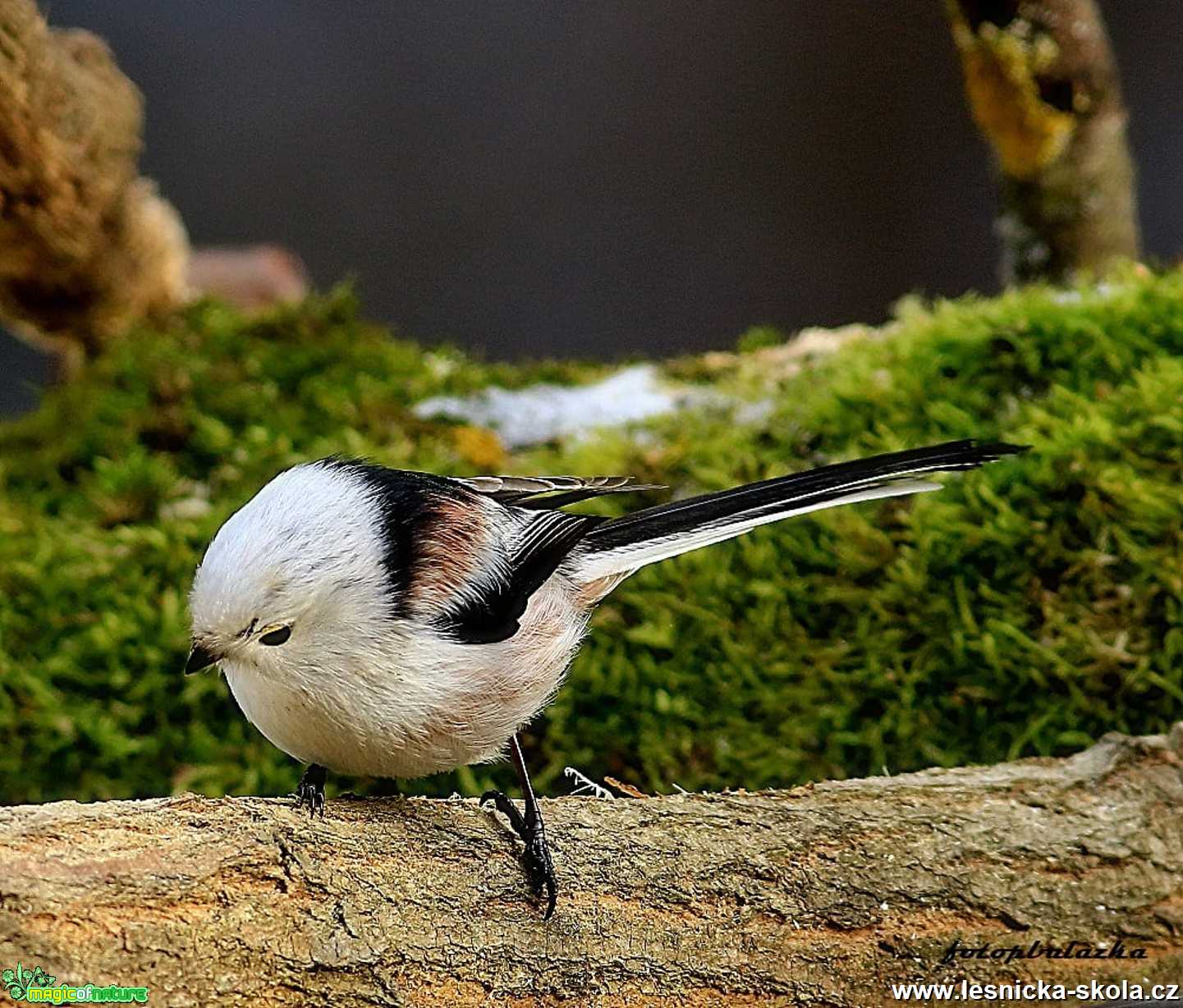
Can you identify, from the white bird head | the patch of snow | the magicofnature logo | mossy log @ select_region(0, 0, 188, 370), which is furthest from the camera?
the patch of snow

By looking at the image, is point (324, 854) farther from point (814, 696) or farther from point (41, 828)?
point (814, 696)

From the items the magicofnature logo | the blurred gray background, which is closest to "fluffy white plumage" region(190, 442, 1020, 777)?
the magicofnature logo

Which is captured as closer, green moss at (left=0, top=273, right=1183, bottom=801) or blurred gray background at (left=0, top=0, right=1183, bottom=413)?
green moss at (left=0, top=273, right=1183, bottom=801)

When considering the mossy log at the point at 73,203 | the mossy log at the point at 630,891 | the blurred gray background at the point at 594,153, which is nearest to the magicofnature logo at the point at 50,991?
the mossy log at the point at 630,891

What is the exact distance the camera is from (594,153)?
12.5 feet

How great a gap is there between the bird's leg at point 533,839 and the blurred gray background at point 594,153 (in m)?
2.44

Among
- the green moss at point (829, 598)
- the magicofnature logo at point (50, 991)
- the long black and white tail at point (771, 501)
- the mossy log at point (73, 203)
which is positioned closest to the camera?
the magicofnature logo at point (50, 991)

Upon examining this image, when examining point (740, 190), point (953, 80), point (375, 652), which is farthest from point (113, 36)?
point (375, 652)

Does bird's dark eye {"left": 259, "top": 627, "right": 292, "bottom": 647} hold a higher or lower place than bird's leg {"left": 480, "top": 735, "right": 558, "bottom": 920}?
higher

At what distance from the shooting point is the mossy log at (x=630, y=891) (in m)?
1.13

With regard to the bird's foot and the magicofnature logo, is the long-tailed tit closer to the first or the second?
the bird's foot

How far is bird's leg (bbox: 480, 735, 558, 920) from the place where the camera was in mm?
1320

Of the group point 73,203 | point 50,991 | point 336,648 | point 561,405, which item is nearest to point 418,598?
point 336,648

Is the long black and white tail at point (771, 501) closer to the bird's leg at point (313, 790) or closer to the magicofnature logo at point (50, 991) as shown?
the bird's leg at point (313, 790)
